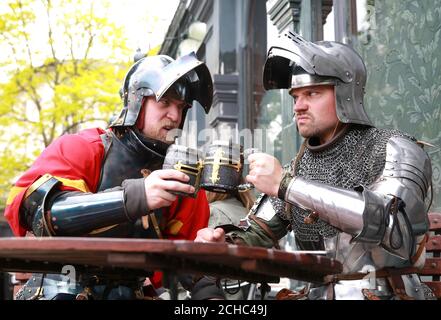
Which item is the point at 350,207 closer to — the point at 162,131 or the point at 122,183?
the point at 122,183

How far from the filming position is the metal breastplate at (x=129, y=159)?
13.3ft

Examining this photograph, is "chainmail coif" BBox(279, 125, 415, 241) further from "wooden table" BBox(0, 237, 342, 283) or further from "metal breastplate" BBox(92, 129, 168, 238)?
"wooden table" BBox(0, 237, 342, 283)

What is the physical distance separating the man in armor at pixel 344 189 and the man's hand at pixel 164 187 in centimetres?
45

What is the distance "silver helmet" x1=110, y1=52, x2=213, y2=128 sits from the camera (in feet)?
13.4

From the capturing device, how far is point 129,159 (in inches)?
163

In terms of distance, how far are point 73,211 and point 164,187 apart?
49cm

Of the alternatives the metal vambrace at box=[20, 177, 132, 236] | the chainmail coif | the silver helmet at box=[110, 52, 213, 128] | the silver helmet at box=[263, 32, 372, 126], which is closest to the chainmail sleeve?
the chainmail coif

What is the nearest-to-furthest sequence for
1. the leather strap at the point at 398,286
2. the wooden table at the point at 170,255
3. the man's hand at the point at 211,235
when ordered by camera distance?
the wooden table at the point at 170,255
the leather strap at the point at 398,286
the man's hand at the point at 211,235

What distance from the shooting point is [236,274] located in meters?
3.04

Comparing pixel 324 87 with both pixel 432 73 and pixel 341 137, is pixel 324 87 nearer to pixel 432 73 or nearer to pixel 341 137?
pixel 341 137

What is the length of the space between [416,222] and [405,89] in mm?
2284

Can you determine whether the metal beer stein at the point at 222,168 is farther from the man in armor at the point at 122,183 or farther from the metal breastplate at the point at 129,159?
the metal breastplate at the point at 129,159

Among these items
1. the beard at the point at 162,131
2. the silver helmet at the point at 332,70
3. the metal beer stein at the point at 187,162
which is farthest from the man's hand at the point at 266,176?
the beard at the point at 162,131
